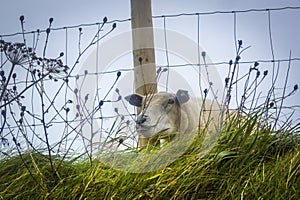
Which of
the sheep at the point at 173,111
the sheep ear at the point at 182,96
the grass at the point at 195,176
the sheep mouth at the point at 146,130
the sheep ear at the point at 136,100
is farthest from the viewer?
the sheep ear at the point at 182,96

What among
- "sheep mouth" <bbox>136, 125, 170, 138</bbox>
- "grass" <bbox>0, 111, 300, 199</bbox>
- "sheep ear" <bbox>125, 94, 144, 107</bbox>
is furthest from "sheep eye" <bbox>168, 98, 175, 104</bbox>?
"grass" <bbox>0, 111, 300, 199</bbox>

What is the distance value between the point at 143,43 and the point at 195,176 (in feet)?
4.83

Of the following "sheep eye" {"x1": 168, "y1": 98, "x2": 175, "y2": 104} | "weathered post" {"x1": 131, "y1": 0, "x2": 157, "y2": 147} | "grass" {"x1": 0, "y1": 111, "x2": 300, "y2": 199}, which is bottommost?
"grass" {"x1": 0, "y1": 111, "x2": 300, "y2": 199}

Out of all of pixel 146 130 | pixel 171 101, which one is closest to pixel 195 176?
pixel 146 130

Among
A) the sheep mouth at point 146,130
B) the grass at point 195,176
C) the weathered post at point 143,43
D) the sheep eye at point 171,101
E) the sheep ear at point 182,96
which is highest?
the weathered post at point 143,43

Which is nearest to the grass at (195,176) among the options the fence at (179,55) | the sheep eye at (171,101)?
the fence at (179,55)

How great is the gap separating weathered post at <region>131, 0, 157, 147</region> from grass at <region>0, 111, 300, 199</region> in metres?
1.03

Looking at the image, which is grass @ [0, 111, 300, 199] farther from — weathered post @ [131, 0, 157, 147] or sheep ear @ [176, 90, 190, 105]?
sheep ear @ [176, 90, 190, 105]

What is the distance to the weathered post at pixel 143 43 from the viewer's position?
3.99 m

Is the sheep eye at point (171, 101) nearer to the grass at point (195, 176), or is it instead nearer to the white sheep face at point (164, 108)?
the white sheep face at point (164, 108)

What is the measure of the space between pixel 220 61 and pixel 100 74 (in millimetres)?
926

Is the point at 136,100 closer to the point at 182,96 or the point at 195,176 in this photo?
the point at 182,96

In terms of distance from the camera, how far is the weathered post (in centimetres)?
399

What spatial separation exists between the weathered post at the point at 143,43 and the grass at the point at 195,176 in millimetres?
1034
